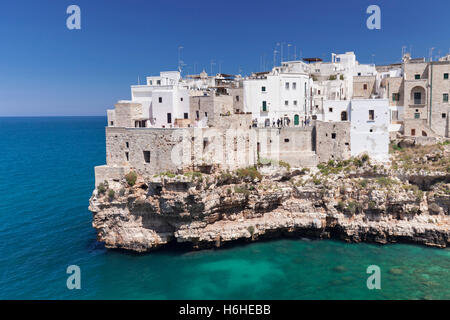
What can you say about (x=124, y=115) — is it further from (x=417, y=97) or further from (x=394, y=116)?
(x=417, y=97)

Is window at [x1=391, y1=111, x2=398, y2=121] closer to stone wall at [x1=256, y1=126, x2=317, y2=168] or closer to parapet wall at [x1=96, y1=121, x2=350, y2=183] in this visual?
parapet wall at [x1=96, y1=121, x2=350, y2=183]

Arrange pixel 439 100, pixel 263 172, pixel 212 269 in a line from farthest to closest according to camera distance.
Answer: pixel 439 100 < pixel 263 172 < pixel 212 269

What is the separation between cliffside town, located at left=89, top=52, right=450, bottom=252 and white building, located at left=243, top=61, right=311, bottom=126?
14 centimetres

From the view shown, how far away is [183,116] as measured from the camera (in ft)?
109

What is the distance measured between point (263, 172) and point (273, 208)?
10.9 feet

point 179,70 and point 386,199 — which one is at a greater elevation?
point 179,70

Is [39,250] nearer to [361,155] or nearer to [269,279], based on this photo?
[269,279]

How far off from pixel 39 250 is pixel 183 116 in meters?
16.6

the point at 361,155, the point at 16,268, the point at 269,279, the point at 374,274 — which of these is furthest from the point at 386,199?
the point at 16,268

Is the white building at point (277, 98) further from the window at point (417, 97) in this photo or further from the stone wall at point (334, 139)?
the window at point (417, 97)

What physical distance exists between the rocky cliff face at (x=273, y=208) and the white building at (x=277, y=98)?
772 centimetres

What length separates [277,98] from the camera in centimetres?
3697

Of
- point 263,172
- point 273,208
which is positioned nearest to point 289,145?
point 263,172

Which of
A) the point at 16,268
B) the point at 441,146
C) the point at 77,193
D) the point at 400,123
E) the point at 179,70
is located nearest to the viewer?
the point at 16,268
